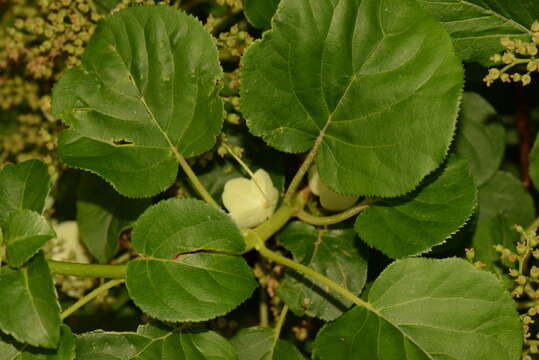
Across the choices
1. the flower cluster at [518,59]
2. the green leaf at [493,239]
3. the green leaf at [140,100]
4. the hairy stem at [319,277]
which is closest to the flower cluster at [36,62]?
the green leaf at [140,100]

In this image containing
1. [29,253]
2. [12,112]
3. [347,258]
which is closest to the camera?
[29,253]

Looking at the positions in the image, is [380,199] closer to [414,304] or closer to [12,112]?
[414,304]

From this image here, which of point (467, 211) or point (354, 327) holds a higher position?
point (467, 211)

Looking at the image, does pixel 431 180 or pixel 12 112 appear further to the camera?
pixel 12 112

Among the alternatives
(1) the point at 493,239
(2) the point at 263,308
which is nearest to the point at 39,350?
(2) the point at 263,308

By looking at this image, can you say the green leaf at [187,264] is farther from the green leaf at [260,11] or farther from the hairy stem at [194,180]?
the green leaf at [260,11]

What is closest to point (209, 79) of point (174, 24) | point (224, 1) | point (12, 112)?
point (174, 24)

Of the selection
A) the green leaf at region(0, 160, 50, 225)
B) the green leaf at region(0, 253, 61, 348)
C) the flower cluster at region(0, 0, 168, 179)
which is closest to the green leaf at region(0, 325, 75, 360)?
the green leaf at region(0, 253, 61, 348)
